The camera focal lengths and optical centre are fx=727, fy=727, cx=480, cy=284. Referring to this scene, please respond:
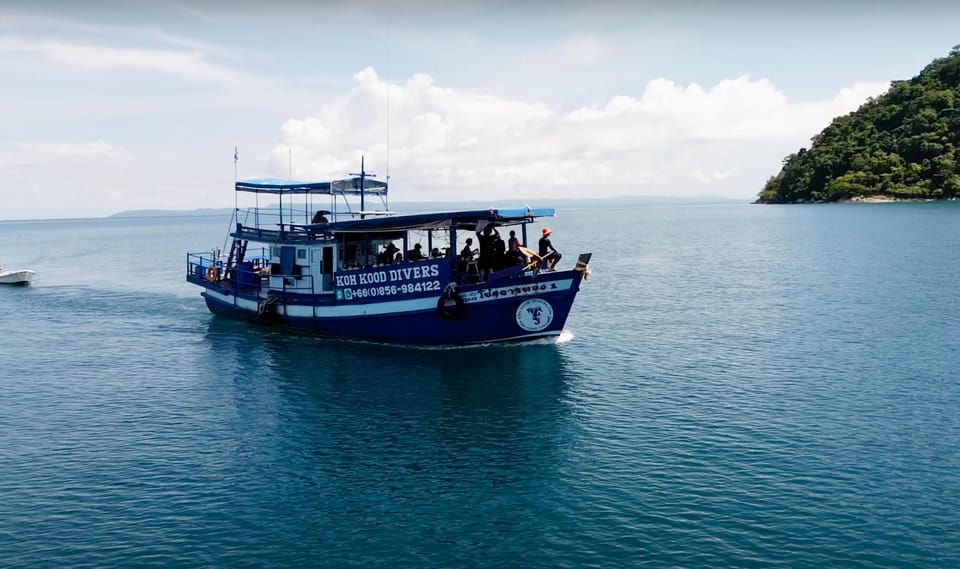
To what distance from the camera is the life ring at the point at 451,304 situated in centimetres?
3519

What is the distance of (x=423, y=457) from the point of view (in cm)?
2269

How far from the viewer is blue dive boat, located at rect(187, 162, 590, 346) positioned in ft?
115

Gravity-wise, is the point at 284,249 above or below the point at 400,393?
above

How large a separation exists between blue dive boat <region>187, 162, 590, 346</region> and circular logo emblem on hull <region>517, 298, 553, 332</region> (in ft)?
0.16

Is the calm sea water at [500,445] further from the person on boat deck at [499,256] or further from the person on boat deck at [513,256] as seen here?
the person on boat deck at [513,256]

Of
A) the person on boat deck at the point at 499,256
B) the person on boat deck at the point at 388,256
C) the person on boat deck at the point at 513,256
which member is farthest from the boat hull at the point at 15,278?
the person on boat deck at the point at 513,256

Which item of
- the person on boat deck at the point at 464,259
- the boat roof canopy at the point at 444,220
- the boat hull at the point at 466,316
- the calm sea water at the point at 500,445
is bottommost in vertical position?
the calm sea water at the point at 500,445

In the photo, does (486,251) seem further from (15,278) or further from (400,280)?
(15,278)

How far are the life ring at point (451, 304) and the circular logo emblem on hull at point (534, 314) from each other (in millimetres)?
2827

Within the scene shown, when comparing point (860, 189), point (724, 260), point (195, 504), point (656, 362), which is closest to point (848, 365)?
point (656, 362)

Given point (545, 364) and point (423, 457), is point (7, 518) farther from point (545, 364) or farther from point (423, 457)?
point (545, 364)

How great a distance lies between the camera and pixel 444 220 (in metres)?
36.8

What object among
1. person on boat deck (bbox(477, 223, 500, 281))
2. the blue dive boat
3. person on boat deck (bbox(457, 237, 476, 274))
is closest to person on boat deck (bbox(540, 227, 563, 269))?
the blue dive boat

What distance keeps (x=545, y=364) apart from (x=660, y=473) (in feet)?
43.7
